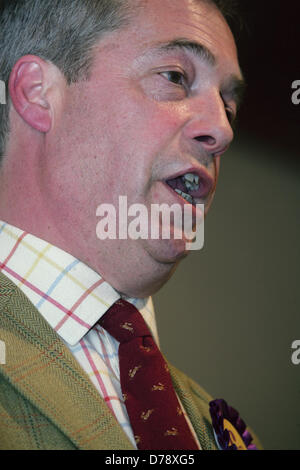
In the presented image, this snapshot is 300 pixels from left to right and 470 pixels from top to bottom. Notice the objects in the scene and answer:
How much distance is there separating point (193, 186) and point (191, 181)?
13mm

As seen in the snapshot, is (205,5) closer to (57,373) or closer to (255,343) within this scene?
(57,373)

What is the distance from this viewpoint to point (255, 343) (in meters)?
1.84

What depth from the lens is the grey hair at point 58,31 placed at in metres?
0.84

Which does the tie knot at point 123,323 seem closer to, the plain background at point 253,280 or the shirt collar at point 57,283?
the shirt collar at point 57,283

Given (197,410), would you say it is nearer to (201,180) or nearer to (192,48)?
(201,180)

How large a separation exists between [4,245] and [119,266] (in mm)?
169

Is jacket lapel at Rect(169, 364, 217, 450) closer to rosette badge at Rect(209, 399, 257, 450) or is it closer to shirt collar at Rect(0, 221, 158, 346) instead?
rosette badge at Rect(209, 399, 257, 450)

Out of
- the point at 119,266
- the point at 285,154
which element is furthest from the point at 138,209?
the point at 285,154

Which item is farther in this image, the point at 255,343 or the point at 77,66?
the point at 255,343

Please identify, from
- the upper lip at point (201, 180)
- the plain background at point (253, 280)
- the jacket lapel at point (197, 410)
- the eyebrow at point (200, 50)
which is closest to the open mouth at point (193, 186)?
the upper lip at point (201, 180)

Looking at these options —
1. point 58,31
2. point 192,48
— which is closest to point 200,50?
point 192,48

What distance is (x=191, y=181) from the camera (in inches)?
33.9

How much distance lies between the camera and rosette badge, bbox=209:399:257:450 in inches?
32.1

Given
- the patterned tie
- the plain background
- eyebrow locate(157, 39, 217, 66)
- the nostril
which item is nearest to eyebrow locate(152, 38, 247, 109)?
eyebrow locate(157, 39, 217, 66)
